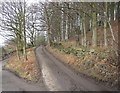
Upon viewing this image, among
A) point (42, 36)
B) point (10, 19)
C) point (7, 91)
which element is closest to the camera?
point (7, 91)

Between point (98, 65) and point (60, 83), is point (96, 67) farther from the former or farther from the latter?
point (60, 83)

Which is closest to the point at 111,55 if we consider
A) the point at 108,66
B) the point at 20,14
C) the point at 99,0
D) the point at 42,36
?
the point at 108,66

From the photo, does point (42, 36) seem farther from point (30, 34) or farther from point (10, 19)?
point (10, 19)

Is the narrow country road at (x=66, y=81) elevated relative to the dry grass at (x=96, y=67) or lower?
lower

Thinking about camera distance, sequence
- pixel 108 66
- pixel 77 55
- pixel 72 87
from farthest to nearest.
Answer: pixel 77 55 → pixel 108 66 → pixel 72 87

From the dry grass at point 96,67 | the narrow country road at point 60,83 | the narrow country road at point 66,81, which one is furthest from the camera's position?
the dry grass at point 96,67

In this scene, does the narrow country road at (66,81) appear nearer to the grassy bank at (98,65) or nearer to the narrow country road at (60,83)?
the narrow country road at (60,83)

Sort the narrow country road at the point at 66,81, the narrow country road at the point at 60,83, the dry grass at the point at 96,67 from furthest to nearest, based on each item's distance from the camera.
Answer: the dry grass at the point at 96,67 → the narrow country road at the point at 60,83 → the narrow country road at the point at 66,81

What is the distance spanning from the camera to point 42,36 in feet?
213

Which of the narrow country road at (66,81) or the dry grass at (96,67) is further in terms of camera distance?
the dry grass at (96,67)

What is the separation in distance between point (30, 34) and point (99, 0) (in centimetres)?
3462

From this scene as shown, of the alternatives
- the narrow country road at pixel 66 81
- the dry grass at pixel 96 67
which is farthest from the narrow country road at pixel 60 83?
the dry grass at pixel 96 67

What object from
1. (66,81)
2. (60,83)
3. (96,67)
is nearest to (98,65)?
(96,67)

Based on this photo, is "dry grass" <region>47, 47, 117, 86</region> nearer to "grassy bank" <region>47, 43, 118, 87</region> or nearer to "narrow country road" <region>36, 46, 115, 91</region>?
"grassy bank" <region>47, 43, 118, 87</region>
